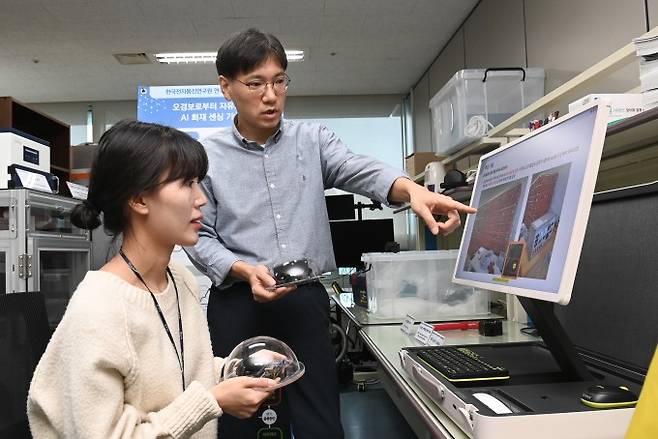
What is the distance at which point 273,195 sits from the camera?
135 cm

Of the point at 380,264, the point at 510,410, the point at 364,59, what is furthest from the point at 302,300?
the point at 364,59

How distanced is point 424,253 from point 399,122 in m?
4.48

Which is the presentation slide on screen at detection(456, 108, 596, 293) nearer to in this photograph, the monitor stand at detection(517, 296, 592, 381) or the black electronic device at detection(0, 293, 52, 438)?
the monitor stand at detection(517, 296, 592, 381)

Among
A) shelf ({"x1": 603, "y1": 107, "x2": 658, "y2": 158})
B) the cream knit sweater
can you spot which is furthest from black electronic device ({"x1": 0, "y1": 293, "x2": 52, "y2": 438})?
shelf ({"x1": 603, "y1": 107, "x2": 658, "y2": 158})

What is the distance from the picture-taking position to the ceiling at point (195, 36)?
4.02 meters

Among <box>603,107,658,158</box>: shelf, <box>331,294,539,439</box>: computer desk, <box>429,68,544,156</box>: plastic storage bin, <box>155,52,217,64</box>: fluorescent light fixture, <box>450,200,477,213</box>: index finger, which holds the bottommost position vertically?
<box>331,294,539,439</box>: computer desk

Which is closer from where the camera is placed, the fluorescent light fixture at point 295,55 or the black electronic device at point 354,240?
the black electronic device at point 354,240

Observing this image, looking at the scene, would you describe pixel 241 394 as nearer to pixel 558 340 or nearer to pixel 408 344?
pixel 558 340

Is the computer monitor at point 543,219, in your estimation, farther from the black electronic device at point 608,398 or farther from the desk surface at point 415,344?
the desk surface at point 415,344

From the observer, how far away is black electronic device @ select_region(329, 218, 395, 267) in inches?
178

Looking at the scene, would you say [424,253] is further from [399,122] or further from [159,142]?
[399,122]

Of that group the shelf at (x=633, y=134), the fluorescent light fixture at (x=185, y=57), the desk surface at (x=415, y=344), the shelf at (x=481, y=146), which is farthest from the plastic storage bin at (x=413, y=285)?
the fluorescent light fixture at (x=185, y=57)

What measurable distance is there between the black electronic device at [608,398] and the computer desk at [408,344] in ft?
0.59

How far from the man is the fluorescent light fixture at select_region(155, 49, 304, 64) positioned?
3.76 meters
